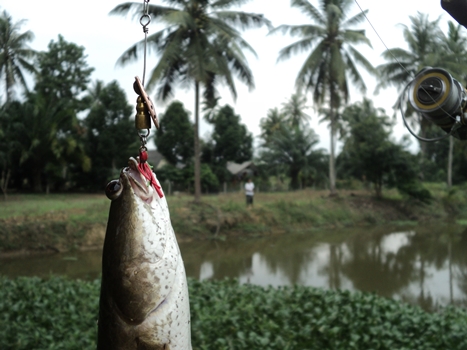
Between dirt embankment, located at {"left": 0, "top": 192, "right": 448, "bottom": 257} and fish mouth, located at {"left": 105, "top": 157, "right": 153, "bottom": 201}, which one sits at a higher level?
fish mouth, located at {"left": 105, "top": 157, "right": 153, "bottom": 201}

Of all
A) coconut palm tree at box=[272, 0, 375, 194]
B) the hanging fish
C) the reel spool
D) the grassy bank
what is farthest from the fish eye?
coconut palm tree at box=[272, 0, 375, 194]

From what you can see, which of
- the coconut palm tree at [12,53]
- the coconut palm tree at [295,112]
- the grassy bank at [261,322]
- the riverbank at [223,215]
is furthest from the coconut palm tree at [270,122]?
the grassy bank at [261,322]

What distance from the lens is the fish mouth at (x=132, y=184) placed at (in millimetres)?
991

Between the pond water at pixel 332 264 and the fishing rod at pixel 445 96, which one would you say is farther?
the pond water at pixel 332 264

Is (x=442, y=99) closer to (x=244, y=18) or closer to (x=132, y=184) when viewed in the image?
(x=132, y=184)

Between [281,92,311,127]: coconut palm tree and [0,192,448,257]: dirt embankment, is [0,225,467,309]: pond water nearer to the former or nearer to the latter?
[0,192,448,257]: dirt embankment

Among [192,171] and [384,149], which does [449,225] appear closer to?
[384,149]

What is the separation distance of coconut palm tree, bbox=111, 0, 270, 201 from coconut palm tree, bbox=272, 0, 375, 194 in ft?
14.0

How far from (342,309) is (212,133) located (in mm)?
21196

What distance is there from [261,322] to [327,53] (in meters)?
15.9

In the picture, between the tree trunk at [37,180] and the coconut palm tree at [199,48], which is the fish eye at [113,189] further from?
the tree trunk at [37,180]

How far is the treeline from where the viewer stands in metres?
14.1

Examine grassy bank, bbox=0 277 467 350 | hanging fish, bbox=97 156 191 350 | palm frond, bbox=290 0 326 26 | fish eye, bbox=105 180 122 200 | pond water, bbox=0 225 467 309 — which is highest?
palm frond, bbox=290 0 326 26

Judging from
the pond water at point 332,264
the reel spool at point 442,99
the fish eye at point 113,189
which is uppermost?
the reel spool at point 442,99
